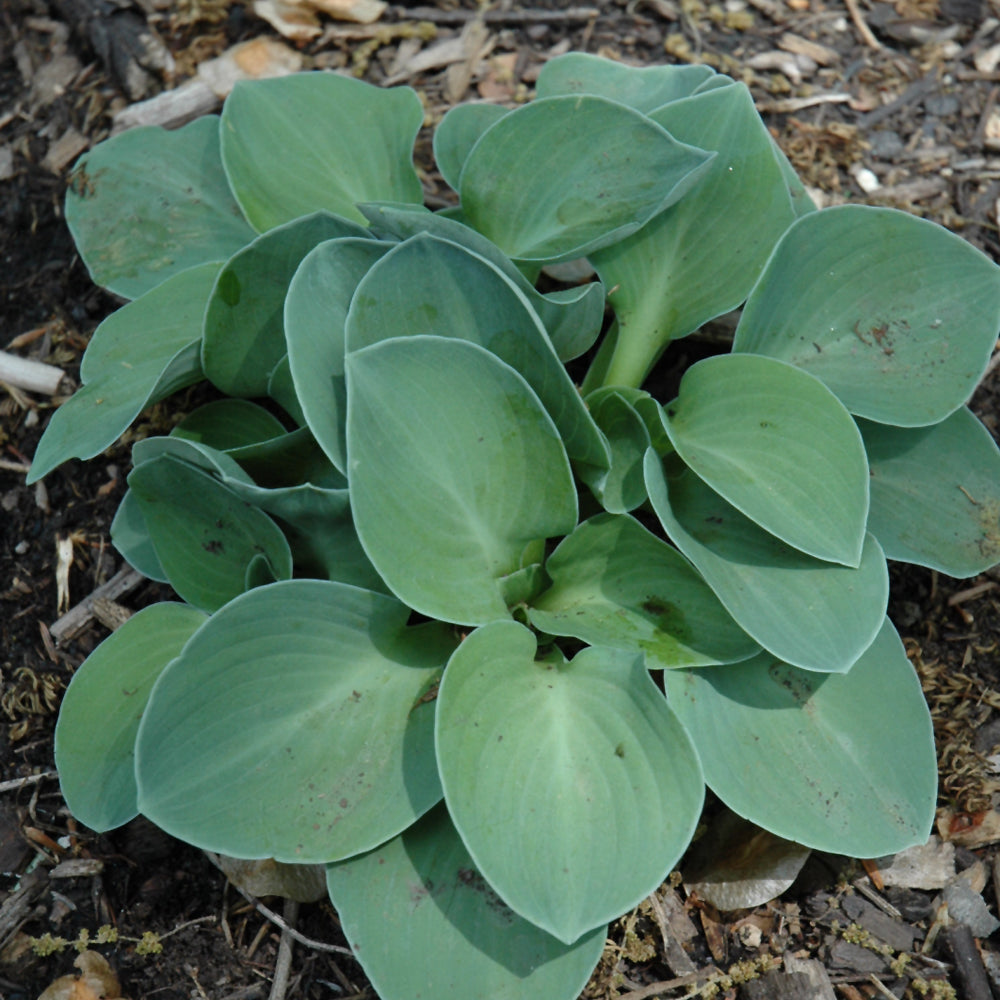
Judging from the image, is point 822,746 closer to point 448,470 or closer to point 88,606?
point 448,470

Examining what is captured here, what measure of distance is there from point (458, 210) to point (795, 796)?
1.41 meters

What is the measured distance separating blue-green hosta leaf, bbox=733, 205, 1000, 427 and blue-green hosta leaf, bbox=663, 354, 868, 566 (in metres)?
0.16

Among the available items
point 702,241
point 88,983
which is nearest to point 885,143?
point 702,241

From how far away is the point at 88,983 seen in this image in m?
1.89

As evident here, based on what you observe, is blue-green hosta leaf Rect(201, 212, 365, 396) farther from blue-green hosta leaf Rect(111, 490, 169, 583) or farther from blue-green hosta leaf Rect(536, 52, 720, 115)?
blue-green hosta leaf Rect(536, 52, 720, 115)

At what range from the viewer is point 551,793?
5.18ft

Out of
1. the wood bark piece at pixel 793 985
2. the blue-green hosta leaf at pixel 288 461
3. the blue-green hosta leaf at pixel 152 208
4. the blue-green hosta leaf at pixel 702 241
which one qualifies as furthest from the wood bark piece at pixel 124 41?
the wood bark piece at pixel 793 985

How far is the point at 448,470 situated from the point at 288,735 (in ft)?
1.74

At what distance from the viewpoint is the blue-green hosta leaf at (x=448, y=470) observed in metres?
1.58

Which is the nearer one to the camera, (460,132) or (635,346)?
(635,346)

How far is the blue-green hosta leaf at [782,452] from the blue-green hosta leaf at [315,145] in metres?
0.95

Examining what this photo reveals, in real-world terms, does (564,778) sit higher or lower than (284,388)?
lower

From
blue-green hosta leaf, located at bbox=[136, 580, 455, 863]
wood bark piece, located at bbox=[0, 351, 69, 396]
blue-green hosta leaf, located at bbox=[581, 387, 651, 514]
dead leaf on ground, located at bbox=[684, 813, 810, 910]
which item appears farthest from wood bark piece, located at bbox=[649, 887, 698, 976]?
wood bark piece, located at bbox=[0, 351, 69, 396]

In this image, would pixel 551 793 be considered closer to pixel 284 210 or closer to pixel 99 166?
pixel 284 210
